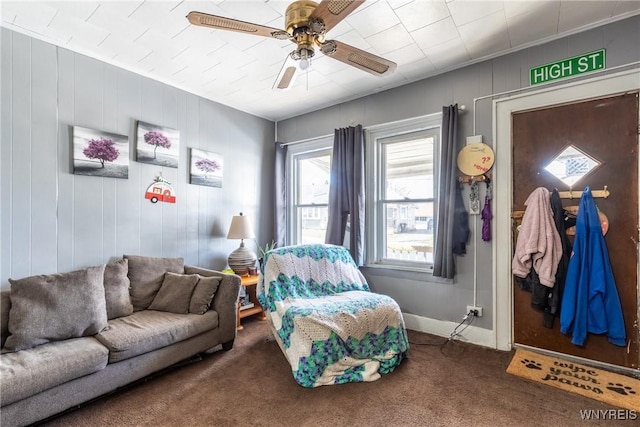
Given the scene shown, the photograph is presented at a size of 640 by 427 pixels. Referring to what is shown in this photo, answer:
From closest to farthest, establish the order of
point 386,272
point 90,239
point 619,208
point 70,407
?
point 70,407 → point 619,208 → point 90,239 → point 386,272

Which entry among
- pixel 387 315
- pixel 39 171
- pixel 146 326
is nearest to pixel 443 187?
pixel 387 315

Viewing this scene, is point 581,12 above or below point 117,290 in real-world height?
above

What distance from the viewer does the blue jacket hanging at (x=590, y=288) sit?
2178 mm

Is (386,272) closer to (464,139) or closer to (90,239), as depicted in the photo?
(464,139)

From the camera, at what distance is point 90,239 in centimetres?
261

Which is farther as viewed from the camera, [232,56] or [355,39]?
[232,56]

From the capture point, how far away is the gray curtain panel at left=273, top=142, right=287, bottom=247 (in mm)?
→ 4141

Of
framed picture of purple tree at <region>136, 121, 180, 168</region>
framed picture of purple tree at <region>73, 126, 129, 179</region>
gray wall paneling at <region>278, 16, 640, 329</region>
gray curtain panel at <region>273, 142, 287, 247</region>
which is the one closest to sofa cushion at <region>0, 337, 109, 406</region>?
framed picture of purple tree at <region>73, 126, 129, 179</region>

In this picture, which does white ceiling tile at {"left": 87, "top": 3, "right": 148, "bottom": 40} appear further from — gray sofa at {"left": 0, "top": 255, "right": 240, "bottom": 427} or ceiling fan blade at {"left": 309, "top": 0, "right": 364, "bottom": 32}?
gray sofa at {"left": 0, "top": 255, "right": 240, "bottom": 427}

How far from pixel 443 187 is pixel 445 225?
1.18 ft

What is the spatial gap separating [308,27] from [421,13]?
0.99 meters

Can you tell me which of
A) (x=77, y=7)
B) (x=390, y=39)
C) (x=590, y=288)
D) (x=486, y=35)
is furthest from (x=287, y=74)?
(x=590, y=288)

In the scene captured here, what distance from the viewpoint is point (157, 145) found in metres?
3.04

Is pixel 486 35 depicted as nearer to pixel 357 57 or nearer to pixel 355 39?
pixel 355 39
